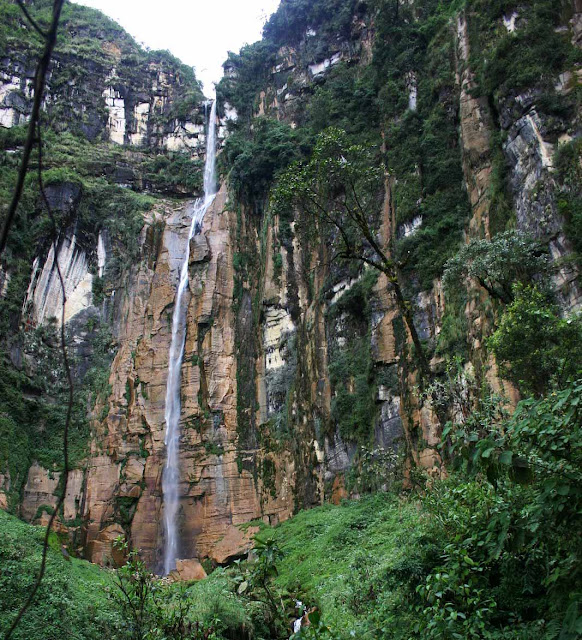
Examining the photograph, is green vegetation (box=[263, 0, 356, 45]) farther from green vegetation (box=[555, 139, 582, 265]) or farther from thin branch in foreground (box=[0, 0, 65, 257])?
thin branch in foreground (box=[0, 0, 65, 257])

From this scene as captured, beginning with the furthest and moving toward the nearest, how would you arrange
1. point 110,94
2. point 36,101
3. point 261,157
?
point 110,94 < point 261,157 < point 36,101

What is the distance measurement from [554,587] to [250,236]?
23554mm

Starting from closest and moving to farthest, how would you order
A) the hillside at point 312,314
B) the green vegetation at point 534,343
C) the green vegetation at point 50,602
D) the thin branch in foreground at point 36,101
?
the thin branch in foreground at point 36,101
the hillside at point 312,314
the green vegetation at point 50,602
the green vegetation at point 534,343

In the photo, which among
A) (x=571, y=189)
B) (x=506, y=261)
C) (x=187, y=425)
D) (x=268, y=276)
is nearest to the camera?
(x=506, y=261)

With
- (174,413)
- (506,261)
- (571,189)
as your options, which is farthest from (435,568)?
(174,413)

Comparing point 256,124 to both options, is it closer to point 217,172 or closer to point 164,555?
point 217,172

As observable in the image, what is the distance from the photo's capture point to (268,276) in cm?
2395

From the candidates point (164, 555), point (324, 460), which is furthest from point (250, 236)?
point (164, 555)

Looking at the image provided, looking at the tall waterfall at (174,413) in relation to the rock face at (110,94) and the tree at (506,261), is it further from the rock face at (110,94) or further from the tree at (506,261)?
the tree at (506,261)

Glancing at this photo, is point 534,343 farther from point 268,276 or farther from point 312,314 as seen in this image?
point 268,276

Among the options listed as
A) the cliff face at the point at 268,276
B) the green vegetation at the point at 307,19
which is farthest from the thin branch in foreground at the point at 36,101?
the green vegetation at the point at 307,19

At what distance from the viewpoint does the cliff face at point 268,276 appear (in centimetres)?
1562

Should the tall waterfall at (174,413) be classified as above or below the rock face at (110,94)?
below

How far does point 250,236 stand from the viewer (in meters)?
26.6
